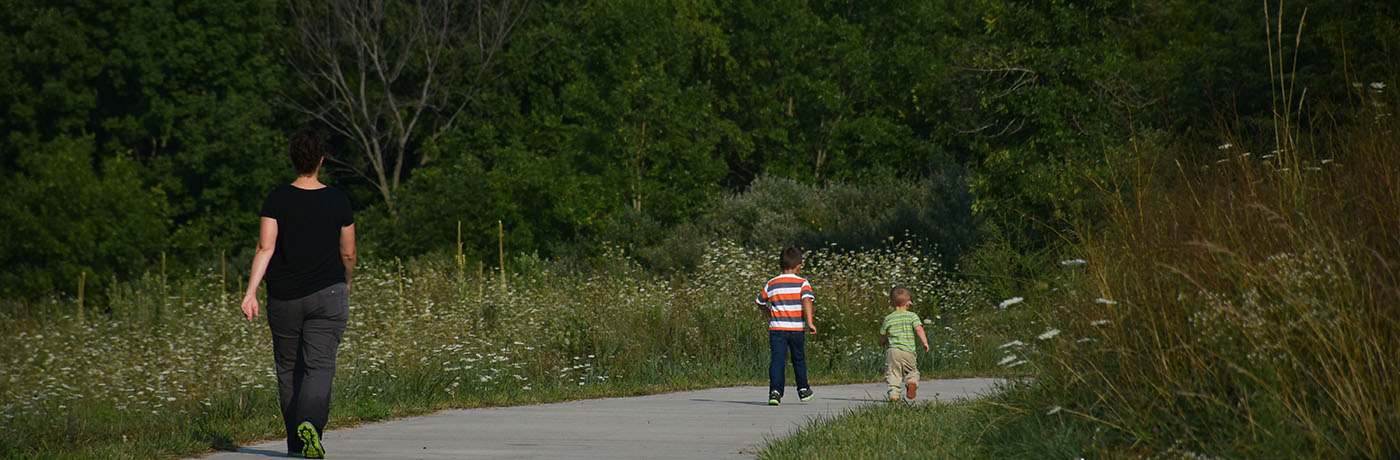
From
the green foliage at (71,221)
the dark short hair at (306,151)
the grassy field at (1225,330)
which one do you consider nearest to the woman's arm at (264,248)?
the dark short hair at (306,151)

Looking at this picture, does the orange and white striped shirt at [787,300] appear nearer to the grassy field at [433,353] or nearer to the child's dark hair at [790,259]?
the child's dark hair at [790,259]

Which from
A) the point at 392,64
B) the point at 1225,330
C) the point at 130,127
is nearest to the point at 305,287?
the point at 1225,330

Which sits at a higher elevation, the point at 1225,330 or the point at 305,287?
the point at 305,287

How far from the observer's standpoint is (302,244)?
8211 mm

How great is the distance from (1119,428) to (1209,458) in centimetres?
61

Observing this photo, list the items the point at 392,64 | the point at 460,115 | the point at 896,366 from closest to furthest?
the point at 896,366, the point at 460,115, the point at 392,64

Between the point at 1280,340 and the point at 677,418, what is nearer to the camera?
the point at 1280,340

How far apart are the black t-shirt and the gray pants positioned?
0.07 metres

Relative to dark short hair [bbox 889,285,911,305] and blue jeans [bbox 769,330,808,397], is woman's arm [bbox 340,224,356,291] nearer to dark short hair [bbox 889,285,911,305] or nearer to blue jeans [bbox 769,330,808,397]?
blue jeans [bbox 769,330,808,397]

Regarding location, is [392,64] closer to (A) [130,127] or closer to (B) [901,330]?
(A) [130,127]

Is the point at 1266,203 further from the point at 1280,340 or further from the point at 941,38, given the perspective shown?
the point at 941,38

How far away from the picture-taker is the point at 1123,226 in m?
8.25

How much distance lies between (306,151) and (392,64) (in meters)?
39.9

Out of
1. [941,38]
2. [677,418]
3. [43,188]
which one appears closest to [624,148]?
[941,38]
